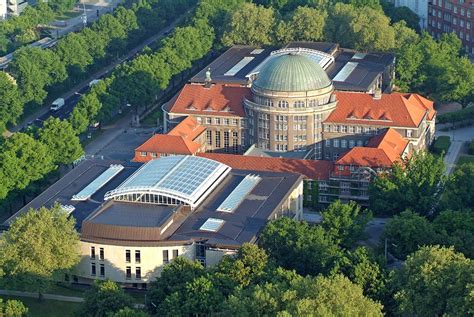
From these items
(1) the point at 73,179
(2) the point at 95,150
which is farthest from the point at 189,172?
(2) the point at 95,150

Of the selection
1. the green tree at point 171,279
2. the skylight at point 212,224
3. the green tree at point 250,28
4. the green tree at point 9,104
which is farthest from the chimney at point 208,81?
the green tree at point 171,279

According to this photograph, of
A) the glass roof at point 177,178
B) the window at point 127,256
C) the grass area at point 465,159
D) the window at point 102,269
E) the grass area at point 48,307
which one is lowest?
the grass area at point 48,307

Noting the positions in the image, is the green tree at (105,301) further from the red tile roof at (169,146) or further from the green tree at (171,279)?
the red tile roof at (169,146)

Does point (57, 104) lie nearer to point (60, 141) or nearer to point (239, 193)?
point (60, 141)

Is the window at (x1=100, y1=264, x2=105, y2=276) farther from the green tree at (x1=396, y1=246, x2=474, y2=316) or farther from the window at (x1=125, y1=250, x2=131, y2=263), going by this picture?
the green tree at (x1=396, y1=246, x2=474, y2=316)

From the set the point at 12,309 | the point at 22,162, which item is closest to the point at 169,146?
the point at 22,162

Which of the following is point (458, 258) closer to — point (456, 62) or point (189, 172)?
point (189, 172)

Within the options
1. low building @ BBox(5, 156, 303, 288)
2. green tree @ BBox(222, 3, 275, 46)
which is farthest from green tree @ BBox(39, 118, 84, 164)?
green tree @ BBox(222, 3, 275, 46)
